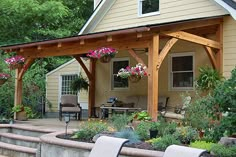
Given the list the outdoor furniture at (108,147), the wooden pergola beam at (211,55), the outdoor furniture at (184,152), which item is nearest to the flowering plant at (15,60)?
the wooden pergola beam at (211,55)

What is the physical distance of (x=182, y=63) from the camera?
12.4 meters

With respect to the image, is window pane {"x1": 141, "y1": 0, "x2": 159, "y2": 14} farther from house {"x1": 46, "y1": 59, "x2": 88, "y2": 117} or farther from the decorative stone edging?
the decorative stone edging

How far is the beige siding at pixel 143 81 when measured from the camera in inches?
468

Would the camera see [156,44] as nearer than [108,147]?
No

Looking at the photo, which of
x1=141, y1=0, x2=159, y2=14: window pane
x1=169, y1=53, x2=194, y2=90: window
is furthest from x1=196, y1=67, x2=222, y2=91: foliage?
x1=141, y1=0, x2=159, y2=14: window pane

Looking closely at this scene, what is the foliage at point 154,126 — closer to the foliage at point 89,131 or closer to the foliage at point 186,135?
the foliage at point 186,135

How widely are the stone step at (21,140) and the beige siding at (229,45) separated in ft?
19.0

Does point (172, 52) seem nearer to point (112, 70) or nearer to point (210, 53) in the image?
point (210, 53)

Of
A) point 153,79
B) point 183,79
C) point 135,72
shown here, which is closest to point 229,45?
point 183,79

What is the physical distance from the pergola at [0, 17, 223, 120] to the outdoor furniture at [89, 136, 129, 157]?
3.93m

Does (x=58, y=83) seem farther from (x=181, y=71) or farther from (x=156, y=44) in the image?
(x=156, y=44)

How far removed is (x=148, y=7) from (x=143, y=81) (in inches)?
106

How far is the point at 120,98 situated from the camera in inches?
546

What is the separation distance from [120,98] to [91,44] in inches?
143
